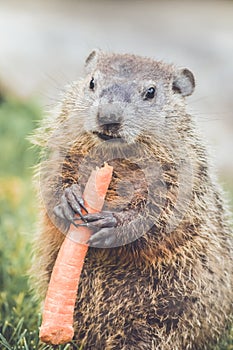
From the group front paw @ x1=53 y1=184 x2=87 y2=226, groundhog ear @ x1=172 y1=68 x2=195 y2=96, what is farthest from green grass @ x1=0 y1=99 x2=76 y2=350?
groundhog ear @ x1=172 y1=68 x2=195 y2=96

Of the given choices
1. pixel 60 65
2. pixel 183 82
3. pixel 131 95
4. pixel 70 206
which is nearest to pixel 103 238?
pixel 70 206

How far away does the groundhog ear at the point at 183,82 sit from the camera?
3650mm

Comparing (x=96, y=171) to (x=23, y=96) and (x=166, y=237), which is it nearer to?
(x=166, y=237)

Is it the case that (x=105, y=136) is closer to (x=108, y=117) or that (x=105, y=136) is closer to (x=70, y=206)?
(x=108, y=117)

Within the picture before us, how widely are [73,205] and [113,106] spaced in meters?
0.47

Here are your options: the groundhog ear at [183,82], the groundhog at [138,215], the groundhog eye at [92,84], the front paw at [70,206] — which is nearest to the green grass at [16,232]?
the groundhog at [138,215]

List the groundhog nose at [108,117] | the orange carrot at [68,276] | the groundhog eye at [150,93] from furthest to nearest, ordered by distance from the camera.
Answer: the groundhog eye at [150,93] < the orange carrot at [68,276] < the groundhog nose at [108,117]

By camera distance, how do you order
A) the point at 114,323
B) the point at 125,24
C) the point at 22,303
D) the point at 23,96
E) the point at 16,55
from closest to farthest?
the point at 114,323, the point at 22,303, the point at 23,96, the point at 16,55, the point at 125,24

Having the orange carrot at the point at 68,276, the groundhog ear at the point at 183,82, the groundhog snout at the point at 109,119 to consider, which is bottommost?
the orange carrot at the point at 68,276

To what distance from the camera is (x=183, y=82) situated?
3666 mm

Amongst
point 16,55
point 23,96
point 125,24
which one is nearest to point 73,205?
point 23,96

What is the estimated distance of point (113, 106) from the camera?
10.0 ft

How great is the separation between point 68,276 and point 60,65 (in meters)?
6.80

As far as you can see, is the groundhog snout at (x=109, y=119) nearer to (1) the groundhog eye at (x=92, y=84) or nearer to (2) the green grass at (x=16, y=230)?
(1) the groundhog eye at (x=92, y=84)
